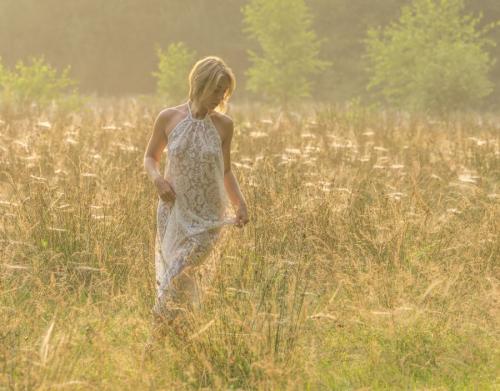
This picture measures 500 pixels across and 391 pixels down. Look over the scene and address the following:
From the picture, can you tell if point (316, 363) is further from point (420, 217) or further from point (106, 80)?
point (106, 80)

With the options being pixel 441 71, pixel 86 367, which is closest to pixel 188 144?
pixel 86 367

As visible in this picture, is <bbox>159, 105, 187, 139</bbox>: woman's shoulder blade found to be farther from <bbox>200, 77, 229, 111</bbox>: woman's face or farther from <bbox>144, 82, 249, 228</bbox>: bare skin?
<bbox>200, 77, 229, 111</bbox>: woman's face

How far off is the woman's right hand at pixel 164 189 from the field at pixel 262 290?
43cm

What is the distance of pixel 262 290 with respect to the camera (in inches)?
166

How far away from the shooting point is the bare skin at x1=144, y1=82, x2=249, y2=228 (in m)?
4.14

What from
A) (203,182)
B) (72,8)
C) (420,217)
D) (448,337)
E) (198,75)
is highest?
(72,8)

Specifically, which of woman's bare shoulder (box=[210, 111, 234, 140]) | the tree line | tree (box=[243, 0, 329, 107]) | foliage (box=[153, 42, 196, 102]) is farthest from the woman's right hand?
the tree line

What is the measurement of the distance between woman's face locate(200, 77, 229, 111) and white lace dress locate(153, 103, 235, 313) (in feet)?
0.39

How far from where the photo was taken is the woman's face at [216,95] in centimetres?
404

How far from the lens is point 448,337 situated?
4.65 m

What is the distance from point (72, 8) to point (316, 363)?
189ft

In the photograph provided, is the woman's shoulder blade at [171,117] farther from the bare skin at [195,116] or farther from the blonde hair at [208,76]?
the blonde hair at [208,76]

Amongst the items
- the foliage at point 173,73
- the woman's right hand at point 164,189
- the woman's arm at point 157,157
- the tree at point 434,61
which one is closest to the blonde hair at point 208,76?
the woman's arm at point 157,157

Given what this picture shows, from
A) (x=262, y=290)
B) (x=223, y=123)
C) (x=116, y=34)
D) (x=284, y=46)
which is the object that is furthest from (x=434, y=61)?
(x=116, y=34)
